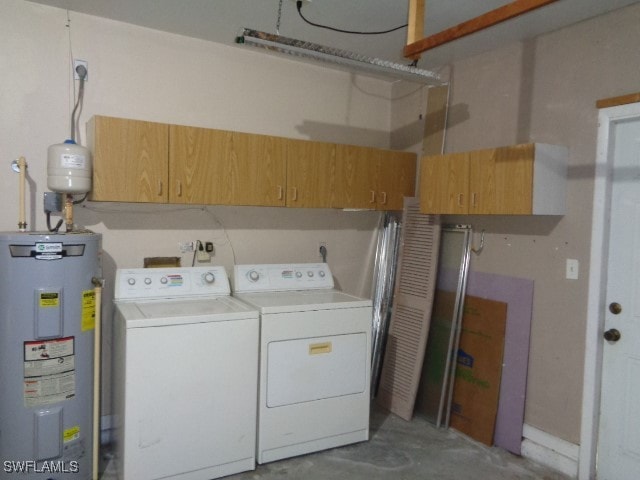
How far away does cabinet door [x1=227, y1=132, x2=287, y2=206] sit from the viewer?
10.1ft

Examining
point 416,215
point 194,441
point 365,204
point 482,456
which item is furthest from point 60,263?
point 482,456

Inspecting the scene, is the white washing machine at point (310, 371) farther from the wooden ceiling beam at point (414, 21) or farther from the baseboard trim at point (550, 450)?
the wooden ceiling beam at point (414, 21)

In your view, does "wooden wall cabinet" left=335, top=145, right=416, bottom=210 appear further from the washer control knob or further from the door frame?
the door frame

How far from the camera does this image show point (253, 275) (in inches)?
131

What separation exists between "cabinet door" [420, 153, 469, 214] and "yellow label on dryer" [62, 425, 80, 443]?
8.32 ft

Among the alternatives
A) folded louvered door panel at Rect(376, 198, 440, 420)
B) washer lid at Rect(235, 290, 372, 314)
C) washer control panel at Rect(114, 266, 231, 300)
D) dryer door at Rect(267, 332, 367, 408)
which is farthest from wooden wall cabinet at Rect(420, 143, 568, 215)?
washer control panel at Rect(114, 266, 231, 300)

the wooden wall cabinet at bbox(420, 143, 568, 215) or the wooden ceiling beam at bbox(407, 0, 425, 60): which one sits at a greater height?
the wooden ceiling beam at bbox(407, 0, 425, 60)

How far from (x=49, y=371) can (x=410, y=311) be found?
2407mm

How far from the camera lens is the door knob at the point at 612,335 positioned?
2.63m

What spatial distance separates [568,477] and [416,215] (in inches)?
78.0

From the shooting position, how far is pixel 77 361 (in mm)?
2518

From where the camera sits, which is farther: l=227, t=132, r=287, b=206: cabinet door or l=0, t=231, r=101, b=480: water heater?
l=227, t=132, r=287, b=206: cabinet door

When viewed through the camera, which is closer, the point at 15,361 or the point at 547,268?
the point at 15,361

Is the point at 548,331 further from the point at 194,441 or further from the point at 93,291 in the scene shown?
the point at 93,291
